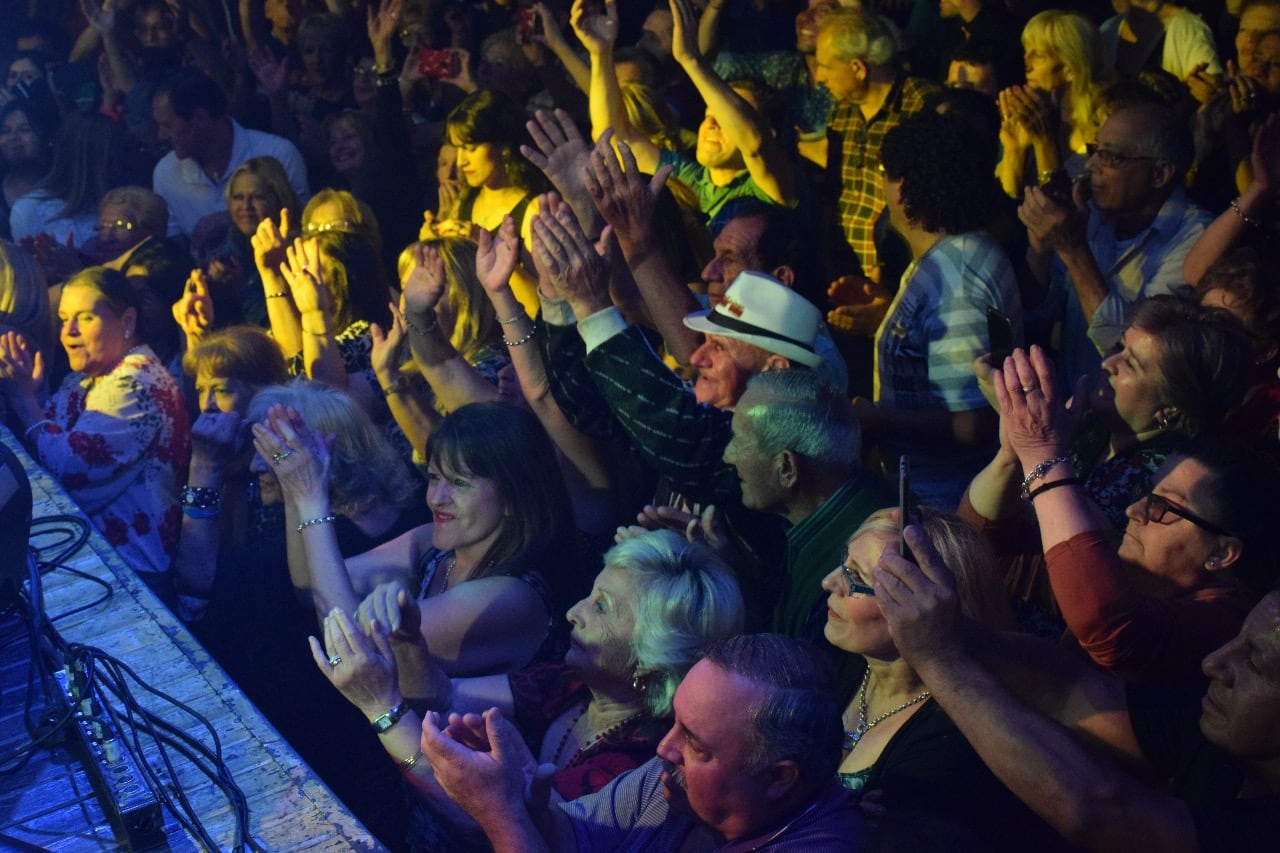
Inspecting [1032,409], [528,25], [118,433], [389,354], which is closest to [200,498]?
[118,433]

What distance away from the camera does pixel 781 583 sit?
8.32 ft

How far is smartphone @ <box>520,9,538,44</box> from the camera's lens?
247 inches

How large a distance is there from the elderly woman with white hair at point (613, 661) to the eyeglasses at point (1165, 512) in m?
0.69

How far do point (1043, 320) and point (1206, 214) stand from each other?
1.60 feet

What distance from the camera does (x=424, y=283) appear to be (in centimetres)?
353

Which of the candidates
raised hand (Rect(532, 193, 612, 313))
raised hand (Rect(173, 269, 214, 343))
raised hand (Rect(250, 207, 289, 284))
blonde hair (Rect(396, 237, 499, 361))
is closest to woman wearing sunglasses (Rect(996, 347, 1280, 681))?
raised hand (Rect(532, 193, 612, 313))


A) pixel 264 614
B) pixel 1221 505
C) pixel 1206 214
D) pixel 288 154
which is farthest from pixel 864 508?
pixel 288 154

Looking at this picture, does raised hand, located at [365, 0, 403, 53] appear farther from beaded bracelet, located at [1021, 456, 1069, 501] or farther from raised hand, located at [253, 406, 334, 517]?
beaded bracelet, located at [1021, 456, 1069, 501]

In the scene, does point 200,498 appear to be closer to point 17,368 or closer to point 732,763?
point 17,368

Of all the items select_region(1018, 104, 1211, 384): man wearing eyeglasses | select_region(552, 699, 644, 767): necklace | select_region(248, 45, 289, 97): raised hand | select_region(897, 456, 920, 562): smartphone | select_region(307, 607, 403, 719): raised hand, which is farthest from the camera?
select_region(248, 45, 289, 97): raised hand

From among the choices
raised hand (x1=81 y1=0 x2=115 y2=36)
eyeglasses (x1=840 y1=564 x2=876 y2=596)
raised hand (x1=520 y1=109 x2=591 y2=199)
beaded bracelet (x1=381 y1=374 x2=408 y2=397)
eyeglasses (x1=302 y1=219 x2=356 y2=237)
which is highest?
raised hand (x1=81 y1=0 x2=115 y2=36)

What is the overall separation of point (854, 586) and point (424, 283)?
193 centimetres

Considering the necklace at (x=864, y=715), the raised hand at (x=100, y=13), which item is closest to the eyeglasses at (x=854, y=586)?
the necklace at (x=864, y=715)

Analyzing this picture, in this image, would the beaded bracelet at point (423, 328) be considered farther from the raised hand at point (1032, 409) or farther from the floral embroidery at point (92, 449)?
the raised hand at point (1032, 409)
